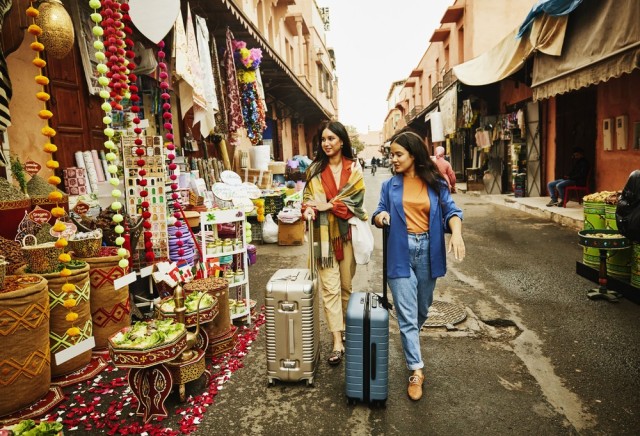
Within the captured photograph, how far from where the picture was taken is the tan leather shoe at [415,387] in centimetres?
311

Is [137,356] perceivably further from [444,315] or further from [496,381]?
[444,315]

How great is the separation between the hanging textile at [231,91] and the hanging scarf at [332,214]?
4.86 meters

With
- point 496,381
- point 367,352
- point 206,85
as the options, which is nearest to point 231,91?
point 206,85

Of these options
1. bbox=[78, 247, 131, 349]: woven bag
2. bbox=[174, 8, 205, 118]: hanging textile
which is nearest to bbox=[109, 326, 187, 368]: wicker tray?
bbox=[78, 247, 131, 349]: woven bag

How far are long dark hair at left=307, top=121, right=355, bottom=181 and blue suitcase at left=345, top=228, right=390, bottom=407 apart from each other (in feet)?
4.33

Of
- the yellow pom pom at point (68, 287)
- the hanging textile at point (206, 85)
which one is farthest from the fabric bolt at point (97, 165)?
the yellow pom pom at point (68, 287)

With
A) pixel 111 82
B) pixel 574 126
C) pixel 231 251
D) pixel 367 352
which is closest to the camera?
pixel 367 352

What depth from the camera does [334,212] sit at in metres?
3.68

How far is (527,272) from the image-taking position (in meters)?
6.29

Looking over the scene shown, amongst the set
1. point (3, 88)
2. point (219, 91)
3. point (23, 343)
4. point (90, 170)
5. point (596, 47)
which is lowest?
point (23, 343)

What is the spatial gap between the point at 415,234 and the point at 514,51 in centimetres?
889

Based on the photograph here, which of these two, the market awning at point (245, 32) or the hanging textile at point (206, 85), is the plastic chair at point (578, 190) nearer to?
the market awning at point (245, 32)

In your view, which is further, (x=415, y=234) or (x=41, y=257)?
(x=41, y=257)

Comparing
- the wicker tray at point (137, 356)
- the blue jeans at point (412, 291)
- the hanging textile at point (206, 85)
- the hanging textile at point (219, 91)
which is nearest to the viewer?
the wicker tray at point (137, 356)
